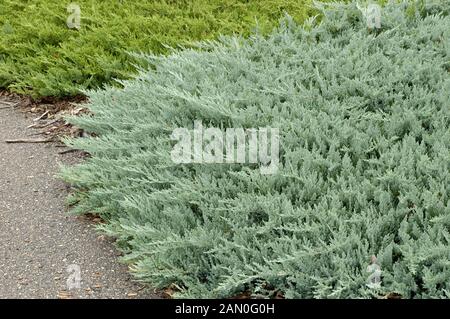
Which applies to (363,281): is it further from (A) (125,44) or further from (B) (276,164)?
(A) (125,44)

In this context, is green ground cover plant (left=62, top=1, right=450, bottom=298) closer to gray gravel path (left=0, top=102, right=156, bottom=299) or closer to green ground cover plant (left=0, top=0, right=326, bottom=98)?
gray gravel path (left=0, top=102, right=156, bottom=299)

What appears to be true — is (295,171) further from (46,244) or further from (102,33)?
(102,33)

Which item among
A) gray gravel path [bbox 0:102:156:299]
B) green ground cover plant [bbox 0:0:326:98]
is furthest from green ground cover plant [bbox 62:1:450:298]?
green ground cover plant [bbox 0:0:326:98]

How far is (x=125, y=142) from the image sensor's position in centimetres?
464

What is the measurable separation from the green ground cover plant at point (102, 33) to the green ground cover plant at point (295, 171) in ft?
2.95

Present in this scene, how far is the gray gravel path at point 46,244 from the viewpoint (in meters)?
3.72

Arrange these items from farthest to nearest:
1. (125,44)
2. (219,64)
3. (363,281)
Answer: (125,44) → (219,64) → (363,281)

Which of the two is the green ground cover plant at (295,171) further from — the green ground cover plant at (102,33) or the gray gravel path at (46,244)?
the green ground cover plant at (102,33)

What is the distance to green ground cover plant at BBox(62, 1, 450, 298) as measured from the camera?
11.1 feet

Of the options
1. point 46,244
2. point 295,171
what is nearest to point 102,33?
point 46,244

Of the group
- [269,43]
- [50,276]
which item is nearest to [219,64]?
[269,43]

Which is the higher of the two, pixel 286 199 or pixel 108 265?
pixel 286 199

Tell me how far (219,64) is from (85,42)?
2.03 metres

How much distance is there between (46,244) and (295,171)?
161cm
